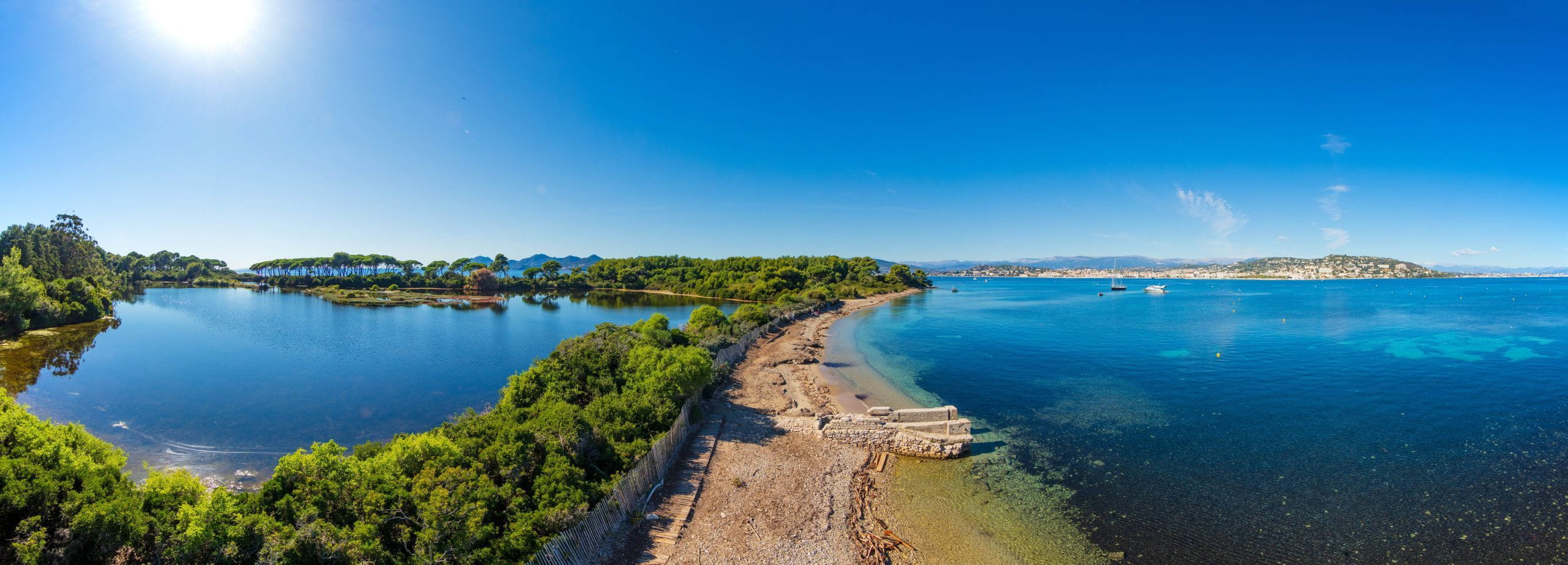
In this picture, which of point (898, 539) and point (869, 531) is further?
point (869, 531)

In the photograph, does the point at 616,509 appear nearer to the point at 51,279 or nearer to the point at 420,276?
the point at 51,279

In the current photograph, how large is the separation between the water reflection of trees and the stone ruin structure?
35.8 meters

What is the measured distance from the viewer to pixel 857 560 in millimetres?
12906

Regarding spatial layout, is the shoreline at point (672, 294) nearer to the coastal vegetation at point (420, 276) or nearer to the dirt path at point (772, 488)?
the coastal vegetation at point (420, 276)

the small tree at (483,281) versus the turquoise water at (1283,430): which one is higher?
the small tree at (483,281)

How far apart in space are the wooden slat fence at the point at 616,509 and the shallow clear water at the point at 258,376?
12.0 m

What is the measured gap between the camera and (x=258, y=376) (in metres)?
30.1

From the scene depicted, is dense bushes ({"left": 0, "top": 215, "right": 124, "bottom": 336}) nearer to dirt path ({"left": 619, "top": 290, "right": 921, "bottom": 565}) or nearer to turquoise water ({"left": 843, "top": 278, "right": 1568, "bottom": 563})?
dirt path ({"left": 619, "top": 290, "right": 921, "bottom": 565})

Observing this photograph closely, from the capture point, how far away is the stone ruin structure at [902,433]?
19266 millimetres

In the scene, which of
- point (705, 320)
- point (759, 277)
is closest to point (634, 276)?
point (759, 277)

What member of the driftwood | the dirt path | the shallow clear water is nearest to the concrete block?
the dirt path

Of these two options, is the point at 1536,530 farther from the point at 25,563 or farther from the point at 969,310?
the point at 969,310

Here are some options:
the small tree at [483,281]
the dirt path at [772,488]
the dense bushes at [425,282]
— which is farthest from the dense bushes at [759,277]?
the dirt path at [772,488]

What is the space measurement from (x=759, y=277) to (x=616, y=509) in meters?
Answer: 86.6
